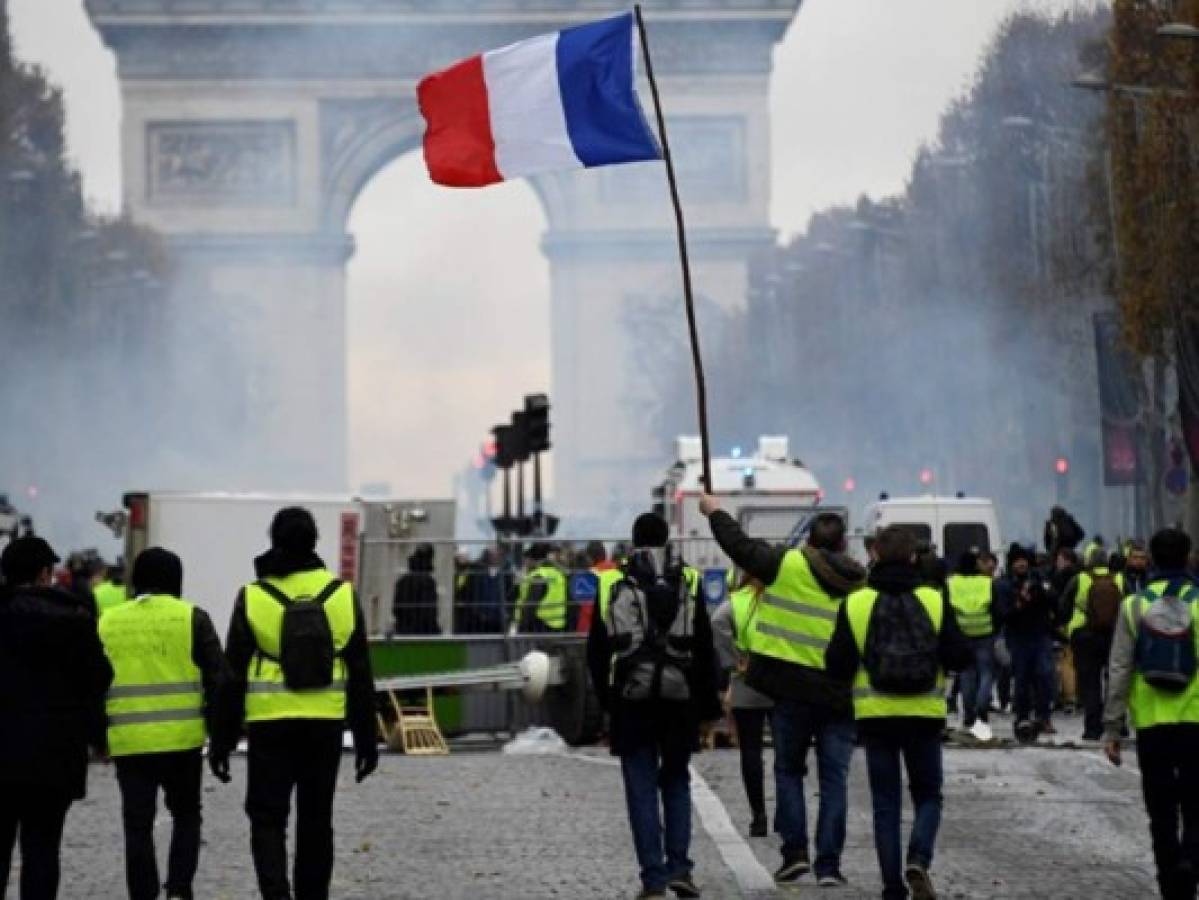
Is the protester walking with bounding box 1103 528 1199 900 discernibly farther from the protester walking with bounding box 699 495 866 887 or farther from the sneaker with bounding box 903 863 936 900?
the protester walking with bounding box 699 495 866 887

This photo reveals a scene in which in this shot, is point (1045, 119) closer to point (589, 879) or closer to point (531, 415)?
point (531, 415)

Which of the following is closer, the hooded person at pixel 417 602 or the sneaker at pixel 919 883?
the sneaker at pixel 919 883

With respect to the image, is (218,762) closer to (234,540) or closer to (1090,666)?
(1090,666)

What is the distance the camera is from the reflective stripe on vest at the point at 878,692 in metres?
14.0

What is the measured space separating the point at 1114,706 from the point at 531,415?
25.6 m

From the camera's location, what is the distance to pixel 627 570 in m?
14.6

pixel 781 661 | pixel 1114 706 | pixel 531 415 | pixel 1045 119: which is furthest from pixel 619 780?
pixel 1045 119

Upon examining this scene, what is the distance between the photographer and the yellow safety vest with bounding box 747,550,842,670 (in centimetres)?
1528

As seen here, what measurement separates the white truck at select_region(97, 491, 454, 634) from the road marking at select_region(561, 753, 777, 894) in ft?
21.5

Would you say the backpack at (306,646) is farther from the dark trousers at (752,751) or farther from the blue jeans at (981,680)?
the blue jeans at (981,680)

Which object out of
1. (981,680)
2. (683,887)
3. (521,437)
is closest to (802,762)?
(683,887)

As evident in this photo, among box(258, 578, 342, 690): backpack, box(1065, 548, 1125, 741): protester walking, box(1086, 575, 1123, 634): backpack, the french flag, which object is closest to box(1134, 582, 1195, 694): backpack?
box(258, 578, 342, 690): backpack

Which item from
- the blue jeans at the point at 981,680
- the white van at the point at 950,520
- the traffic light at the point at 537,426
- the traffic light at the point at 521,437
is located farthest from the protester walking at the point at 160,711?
the traffic light at the point at 521,437

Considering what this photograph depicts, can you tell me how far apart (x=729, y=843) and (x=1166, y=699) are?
4141mm
